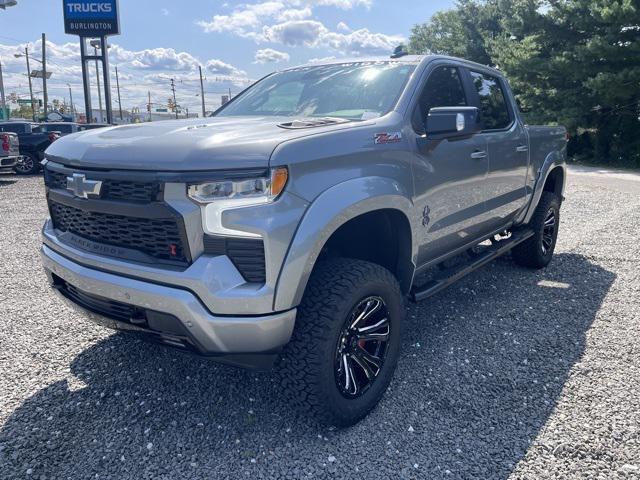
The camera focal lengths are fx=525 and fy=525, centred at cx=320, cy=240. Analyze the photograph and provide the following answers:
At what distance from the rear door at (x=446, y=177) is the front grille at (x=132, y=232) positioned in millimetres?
1437

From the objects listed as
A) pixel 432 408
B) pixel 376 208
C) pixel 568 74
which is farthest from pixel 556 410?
pixel 568 74

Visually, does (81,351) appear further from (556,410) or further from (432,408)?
(556,410)

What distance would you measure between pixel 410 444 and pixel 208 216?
4.83ft

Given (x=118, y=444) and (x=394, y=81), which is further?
(x=394, y=81)

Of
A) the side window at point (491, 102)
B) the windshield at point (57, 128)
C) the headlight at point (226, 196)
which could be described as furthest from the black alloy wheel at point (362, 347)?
the windshield at point (57, 128)

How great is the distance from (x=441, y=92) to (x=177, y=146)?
2.02m

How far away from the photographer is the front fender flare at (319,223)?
7.38 ft

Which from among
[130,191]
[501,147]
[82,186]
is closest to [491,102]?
[501,147]

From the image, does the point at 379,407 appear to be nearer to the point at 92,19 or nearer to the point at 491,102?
the point at 491,102

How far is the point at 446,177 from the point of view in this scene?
10.9 feet

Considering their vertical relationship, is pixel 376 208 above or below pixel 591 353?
above

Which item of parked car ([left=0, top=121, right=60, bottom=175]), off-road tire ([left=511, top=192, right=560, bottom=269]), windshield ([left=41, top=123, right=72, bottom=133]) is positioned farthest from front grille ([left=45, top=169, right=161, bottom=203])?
windshield ([left=41, top=123, right=72, bottom=133])

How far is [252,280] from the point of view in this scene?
2203 millimetres

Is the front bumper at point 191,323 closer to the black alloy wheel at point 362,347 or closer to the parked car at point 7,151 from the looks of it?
the black alloy wheel at point 362,347
